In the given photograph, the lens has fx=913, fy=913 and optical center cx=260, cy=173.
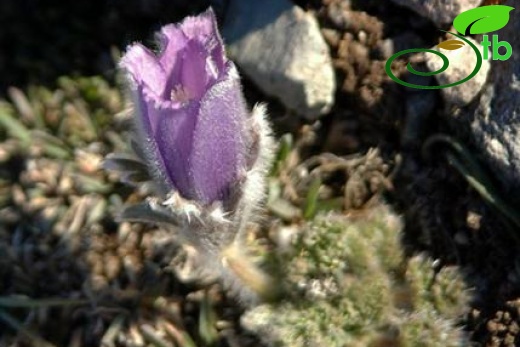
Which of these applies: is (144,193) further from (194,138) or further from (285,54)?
(194,138)

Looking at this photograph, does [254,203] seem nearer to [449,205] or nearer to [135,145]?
[135,145]

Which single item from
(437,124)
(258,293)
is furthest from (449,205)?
(258,293)

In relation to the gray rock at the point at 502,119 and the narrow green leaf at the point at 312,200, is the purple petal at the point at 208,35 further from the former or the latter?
the gray rock at the point at 502,119

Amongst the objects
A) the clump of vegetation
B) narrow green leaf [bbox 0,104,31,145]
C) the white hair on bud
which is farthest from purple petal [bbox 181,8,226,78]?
narrow green leaf [bbox 0,104,31,145]

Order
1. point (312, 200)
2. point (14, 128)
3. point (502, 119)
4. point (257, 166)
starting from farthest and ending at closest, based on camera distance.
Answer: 1. point (14, 128)
2. point (312, 200)
3. point (502, 119)
4. point (257, 166)

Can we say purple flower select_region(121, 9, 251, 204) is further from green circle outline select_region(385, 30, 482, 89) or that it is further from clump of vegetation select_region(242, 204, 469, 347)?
green circle outline select_region(385, 30, 482, 89)

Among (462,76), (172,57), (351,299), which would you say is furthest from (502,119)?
(172,57)
